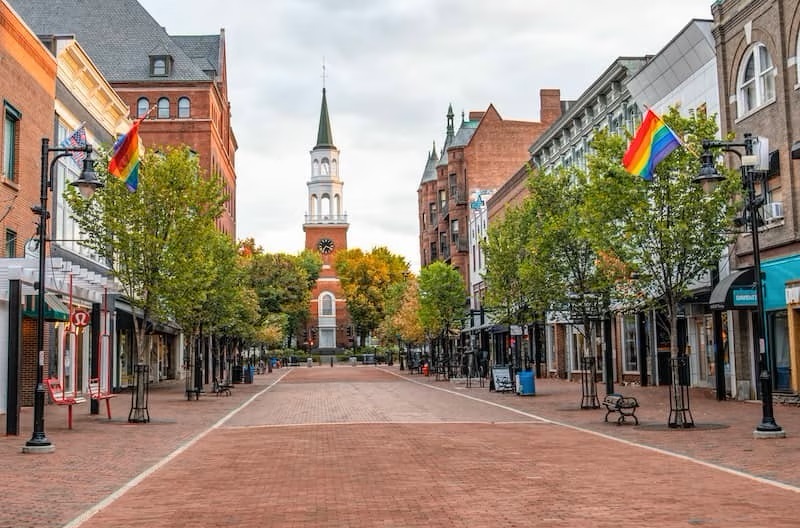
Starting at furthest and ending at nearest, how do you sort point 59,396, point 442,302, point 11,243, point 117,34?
point 117,34, point 442,302, point 11,243, point 59,396

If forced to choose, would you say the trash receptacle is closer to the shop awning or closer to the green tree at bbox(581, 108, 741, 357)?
the shop awning

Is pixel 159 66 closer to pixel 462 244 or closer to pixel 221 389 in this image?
pixel 462 244

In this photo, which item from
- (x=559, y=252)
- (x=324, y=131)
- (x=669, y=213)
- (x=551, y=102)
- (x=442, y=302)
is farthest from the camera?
(x=324, y=131)

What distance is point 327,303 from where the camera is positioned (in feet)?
427

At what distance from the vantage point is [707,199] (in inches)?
859

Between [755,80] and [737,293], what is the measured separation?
246 inches

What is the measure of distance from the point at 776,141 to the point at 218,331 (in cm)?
2701

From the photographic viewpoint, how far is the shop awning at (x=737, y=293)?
84.8 ft

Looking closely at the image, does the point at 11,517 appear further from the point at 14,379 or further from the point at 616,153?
the point at 616,153

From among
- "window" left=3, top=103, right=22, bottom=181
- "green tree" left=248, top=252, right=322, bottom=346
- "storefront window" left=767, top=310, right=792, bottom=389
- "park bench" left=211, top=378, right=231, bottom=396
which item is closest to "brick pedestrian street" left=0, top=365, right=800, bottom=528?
"storefront window" left=767, top=310, right=792, bottom=389

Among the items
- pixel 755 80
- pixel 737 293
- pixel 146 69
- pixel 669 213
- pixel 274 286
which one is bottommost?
pixel 737 293

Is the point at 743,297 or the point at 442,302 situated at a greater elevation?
the point at 442,302

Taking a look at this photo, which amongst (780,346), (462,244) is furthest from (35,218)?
(462,244)

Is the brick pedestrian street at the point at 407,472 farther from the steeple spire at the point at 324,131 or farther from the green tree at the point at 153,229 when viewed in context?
the steeple spire at the point at 324,131
